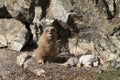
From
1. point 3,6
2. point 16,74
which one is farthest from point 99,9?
point 3,6

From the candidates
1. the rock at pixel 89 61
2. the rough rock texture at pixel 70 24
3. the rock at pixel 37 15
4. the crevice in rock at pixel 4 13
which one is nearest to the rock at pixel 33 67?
the rock at pixel 89 61

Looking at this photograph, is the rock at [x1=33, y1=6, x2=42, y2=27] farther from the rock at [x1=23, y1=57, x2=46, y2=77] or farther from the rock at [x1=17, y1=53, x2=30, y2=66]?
the rock at [x1=23, y1=57, x2=46, y2=77]

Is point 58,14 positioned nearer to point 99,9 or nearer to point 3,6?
point 99,9

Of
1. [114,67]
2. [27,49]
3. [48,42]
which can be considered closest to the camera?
[114,67]

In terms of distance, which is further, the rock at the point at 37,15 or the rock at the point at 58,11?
the rock at the point at 37,15

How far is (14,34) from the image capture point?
45.7 feet

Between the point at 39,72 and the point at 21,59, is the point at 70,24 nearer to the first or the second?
the point at 21,59

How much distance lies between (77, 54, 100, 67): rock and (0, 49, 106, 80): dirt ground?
0.22 m

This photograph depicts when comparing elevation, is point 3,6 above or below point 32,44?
above

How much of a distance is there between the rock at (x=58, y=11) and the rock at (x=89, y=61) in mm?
1340

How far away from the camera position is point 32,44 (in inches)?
556

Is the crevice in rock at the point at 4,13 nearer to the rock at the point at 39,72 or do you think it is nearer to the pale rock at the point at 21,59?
the pale rock at the point at 21,59

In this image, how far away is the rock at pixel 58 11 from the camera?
12781mm

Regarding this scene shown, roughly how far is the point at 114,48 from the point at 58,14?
2143 mm
